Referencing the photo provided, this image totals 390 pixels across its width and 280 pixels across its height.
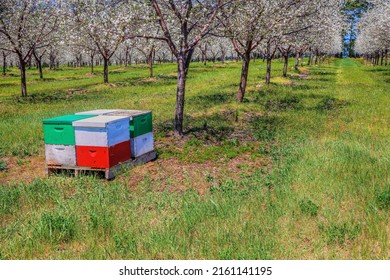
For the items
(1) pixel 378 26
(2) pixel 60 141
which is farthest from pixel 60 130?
(1) pixel 378 26

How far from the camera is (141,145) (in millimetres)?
10758

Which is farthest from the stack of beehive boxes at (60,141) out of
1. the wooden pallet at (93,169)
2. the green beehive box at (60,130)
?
the wooden pallet at (93,169)

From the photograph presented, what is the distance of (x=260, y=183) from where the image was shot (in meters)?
8.89

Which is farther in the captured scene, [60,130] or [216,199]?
[60,130]

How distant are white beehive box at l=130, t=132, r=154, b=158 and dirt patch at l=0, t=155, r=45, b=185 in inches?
103

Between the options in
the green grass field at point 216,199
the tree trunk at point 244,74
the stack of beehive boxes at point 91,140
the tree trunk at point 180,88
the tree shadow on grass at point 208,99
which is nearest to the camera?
the green grass field at point 216,199

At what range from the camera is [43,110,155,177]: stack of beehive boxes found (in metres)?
9.23

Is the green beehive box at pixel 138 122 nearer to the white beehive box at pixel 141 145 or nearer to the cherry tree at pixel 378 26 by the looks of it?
the white beehive box at pixel 141 145

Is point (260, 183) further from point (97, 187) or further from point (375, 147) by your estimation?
point (375, 147)

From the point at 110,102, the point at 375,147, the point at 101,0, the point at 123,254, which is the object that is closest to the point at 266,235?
the point at 123,254

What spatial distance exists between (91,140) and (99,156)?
0.46m

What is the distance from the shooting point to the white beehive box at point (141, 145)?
10.4 metres

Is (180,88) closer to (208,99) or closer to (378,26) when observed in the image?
(208,99)

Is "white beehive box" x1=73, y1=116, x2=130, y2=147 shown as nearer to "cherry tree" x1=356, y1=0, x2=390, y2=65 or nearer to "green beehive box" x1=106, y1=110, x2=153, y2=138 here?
"green beehive box" x1=106, y1=110, x2=153, y2=138
